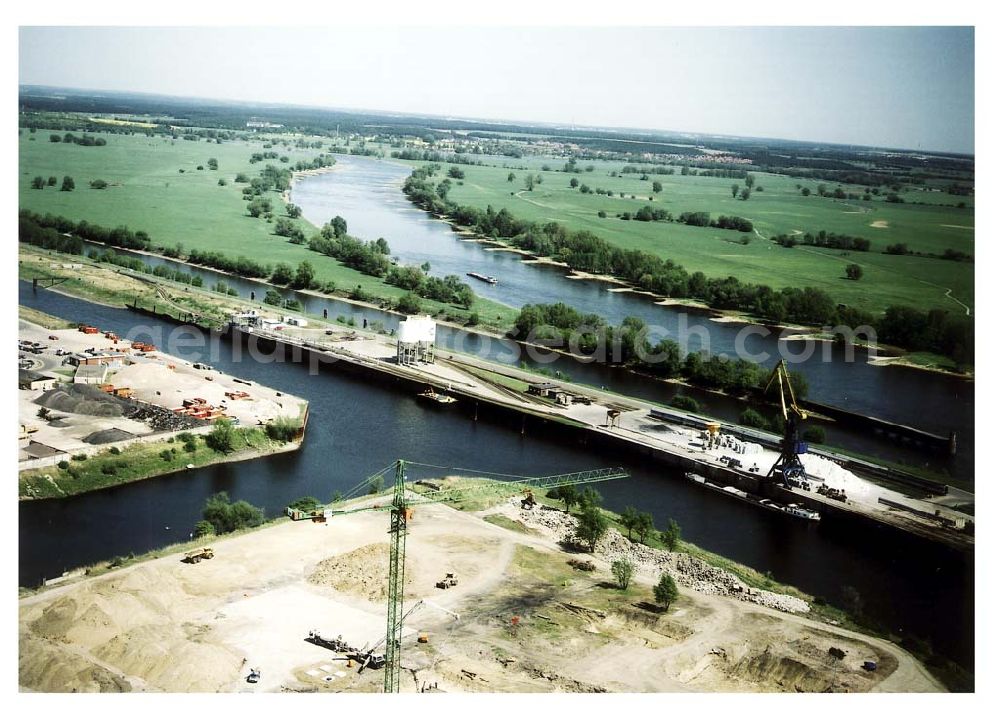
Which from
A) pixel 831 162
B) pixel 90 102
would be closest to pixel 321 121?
pixel 90 102

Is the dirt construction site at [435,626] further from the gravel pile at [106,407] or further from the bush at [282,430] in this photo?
the gravel pile at [106,407]

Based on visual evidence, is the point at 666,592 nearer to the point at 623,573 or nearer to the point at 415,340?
the point at 623,573

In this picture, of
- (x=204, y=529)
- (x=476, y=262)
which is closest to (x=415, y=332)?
(x=476, y=262)

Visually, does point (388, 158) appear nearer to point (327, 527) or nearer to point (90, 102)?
point (90, 102)

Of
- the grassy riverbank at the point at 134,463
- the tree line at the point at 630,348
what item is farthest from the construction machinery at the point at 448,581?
the tree line at the point at 630,348

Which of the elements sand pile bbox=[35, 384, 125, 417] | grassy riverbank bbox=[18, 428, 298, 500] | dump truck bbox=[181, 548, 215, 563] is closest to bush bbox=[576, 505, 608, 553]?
dump truck bbox=[181, 548, 215, 563]

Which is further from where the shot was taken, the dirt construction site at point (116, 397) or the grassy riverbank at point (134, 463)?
the dirt construction site at point (116, 397)

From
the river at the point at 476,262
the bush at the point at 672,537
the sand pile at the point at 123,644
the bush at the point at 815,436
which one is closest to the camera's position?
the sand pile at the point at 123,644
